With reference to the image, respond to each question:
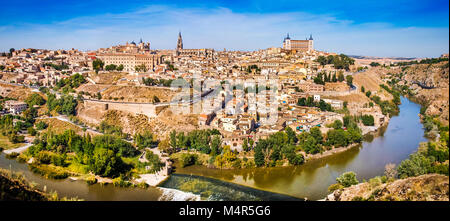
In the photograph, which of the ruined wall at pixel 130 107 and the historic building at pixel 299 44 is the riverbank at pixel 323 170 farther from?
the historic building at pixel 299 44

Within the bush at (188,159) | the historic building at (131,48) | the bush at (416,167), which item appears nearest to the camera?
the bush at (416,167)

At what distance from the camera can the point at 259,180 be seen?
7086 millimetres

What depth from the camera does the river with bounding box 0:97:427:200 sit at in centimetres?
623

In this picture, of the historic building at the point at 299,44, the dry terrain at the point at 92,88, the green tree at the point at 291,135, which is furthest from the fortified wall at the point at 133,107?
the historic building at the point at 299,44

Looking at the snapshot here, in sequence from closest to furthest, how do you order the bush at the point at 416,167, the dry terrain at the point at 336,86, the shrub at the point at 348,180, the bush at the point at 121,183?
the bush at the point at 416,167 → the shrub at the point at 348,180 → the bush at the point at 121,183 → the dry terrain at the point at 336,86

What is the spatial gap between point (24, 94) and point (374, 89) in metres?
18.6

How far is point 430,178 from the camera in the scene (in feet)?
11.1

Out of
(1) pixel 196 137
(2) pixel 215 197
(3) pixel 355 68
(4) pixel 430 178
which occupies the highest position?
(3) pixel 355 68

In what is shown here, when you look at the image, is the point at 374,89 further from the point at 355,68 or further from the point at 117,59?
the point at 117,59

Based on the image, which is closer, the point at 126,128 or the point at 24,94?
the point at 126,128

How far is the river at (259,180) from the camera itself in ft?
20.5

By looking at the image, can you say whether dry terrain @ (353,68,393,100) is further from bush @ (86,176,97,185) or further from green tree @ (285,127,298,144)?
bush @ (86,176,97,185)
